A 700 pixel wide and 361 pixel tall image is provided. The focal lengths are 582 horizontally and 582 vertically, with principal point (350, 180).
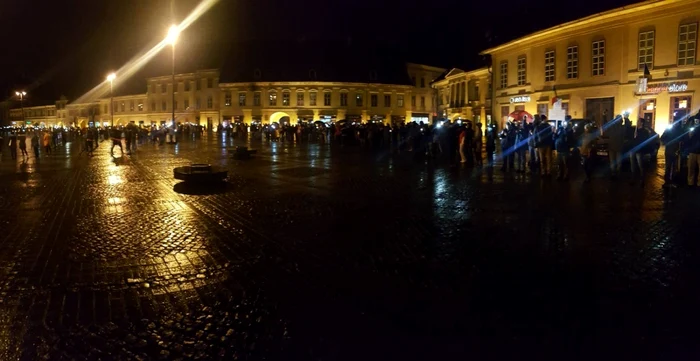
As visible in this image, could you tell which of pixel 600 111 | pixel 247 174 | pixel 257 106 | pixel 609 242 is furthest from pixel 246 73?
pixel 609 242

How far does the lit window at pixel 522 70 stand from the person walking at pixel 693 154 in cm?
2719

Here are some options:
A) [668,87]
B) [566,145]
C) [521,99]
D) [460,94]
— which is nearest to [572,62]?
[521,99]

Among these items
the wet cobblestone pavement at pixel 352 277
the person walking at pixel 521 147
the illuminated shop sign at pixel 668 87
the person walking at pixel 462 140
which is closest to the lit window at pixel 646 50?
the illuminated shop sign at pixel 668 87

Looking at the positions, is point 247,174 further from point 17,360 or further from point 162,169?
point 17,360

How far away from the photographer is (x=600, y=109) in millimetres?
34531

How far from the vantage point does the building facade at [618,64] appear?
2958 centimetres

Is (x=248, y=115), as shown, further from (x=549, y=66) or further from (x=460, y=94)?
(x=549, y=66)

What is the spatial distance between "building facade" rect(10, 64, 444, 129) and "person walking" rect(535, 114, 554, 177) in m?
63.5

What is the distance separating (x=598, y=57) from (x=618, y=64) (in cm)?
151

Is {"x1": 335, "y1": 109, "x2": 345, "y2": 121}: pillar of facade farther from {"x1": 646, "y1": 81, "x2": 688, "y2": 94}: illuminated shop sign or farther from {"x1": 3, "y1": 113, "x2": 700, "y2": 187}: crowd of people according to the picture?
{"x1": 646, "y1": 81, "x2": 688, "y2": 94}: illuminated shop sign

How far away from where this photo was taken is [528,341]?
15.9 ft

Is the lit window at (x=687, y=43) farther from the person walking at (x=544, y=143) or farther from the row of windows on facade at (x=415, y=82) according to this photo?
the row of windows on facade at (x=415, y=82)

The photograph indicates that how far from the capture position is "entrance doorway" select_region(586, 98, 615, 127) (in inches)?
1320

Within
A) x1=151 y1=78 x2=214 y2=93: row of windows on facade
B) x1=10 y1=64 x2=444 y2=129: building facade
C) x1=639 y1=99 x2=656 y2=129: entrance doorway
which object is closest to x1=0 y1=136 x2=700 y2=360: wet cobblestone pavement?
x1=639 y1=99 x2=656 y2=129: entrance doorway
